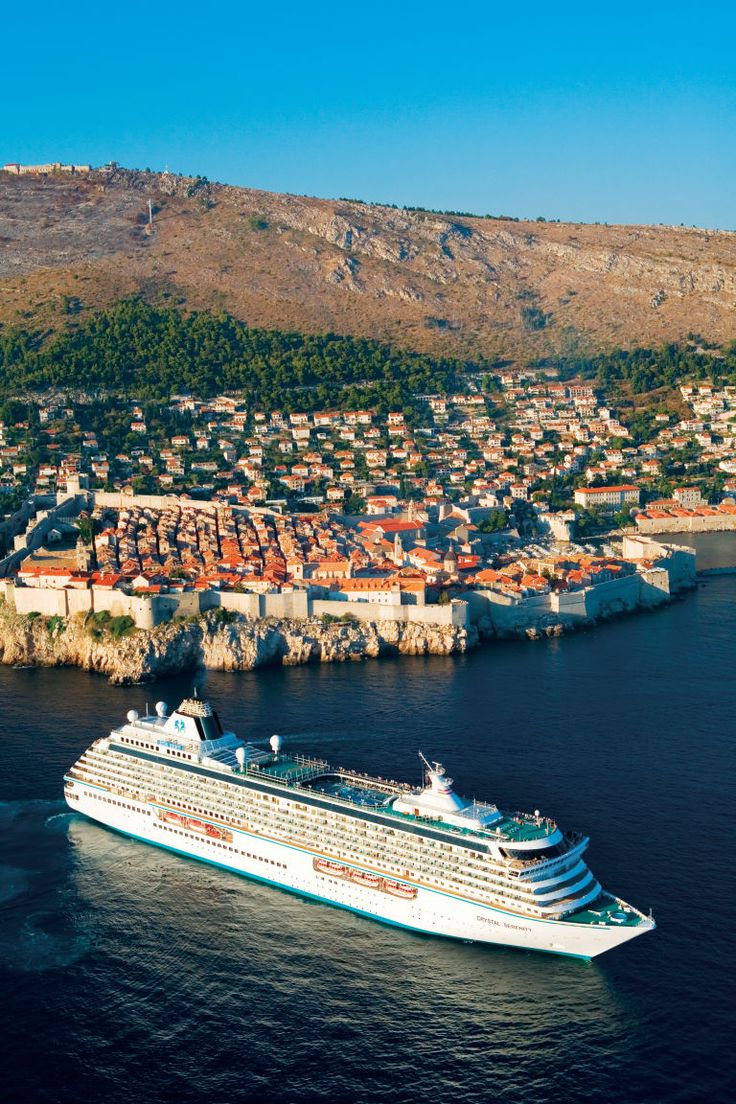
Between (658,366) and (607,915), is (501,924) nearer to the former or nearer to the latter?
(607,915)

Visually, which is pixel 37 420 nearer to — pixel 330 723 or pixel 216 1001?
pixel 330 723

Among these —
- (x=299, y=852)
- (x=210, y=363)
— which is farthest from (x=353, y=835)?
(x=210, y=363)

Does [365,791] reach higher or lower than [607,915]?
higher

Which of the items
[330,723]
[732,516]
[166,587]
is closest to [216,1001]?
[330,723]

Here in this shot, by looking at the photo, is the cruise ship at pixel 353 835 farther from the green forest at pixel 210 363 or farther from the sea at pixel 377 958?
the green forest at pixel 210 363

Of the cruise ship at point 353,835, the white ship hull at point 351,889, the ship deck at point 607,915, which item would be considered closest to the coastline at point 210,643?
the cruise ship at point 353,835

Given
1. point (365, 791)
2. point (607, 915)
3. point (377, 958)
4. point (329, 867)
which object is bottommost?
point (377, 958)
